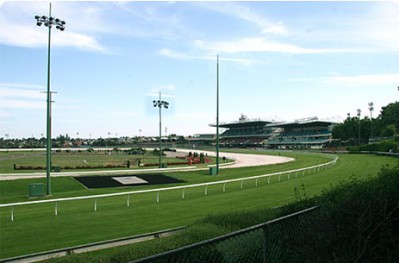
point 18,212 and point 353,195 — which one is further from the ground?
point 353,195

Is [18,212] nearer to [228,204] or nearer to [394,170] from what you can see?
[228,204]

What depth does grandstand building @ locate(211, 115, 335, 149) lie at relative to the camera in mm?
115213

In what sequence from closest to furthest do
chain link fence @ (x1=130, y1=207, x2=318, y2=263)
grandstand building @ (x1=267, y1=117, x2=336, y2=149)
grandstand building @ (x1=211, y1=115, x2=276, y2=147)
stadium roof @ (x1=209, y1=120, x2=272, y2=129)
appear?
1. chain link fence @ (x1=130, y1=207, x2=318, y2=263)
2. grandstand building @ (x1=267, y1=117, x2=336, y2=149)
3. grandstand building @ (x1=211, y1=115, x2=276, y2=147)
4. stadium roof @ (x1=209, y1=120, x2=272, y2=129)

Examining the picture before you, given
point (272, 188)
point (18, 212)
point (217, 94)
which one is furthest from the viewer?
point (217, 94)

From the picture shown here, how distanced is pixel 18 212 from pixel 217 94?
18.9 meters

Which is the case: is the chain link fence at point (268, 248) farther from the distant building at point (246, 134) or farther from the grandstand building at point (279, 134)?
the distant building at point (246, 134)

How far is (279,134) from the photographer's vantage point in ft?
439

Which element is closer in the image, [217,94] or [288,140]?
[217,94]

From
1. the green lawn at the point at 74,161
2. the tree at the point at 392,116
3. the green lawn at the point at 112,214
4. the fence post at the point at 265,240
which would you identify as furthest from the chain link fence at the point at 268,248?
the tree at the point at 392,116

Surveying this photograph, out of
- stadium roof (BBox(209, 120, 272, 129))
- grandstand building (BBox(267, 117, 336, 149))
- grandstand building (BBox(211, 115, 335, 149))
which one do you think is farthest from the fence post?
stadium roof (BBox(209, 120, 272, 129))

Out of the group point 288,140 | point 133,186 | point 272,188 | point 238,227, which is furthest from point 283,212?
point 288,140

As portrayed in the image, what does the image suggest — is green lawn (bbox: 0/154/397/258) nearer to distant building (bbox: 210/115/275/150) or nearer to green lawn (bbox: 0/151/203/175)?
green lawn (bbox: 0/151/203/175)

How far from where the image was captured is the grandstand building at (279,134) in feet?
378

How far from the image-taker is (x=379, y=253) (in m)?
4.46
